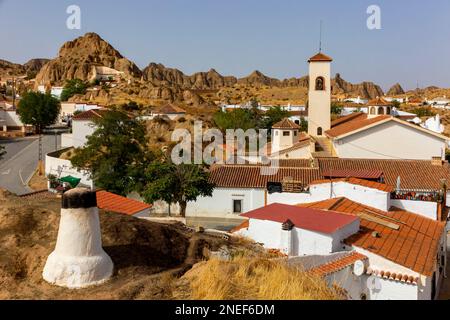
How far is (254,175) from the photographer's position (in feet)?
92.8

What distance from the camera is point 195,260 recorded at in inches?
285

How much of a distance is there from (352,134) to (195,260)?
28.5 m

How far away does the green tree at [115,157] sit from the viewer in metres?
24.5

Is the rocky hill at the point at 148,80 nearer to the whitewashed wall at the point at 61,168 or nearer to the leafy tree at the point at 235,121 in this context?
the leafy tree at the point at 235,121

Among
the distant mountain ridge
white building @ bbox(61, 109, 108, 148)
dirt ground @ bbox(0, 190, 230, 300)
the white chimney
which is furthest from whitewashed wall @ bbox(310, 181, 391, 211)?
the distant mountain ridge

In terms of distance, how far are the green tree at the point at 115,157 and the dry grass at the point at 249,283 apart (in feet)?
59.8

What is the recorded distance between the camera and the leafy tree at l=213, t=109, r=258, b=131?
51.8 metres

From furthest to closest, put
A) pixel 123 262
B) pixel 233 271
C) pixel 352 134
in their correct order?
pixel 352 134
pixel 123 262
pixel 233 271

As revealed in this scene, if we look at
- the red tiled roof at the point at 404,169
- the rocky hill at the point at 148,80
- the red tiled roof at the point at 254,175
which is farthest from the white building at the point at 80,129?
the rocky hill at the point at 148,80

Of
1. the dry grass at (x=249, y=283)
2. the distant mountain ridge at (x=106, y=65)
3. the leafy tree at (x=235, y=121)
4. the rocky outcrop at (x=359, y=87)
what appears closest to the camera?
the dry grass at (x=249, y=283)

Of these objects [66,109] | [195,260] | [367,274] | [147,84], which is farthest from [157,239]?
[147,84]

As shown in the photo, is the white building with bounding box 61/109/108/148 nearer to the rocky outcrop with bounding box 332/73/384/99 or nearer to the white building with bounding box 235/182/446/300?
the white building with bounding box 235/182/446/300
